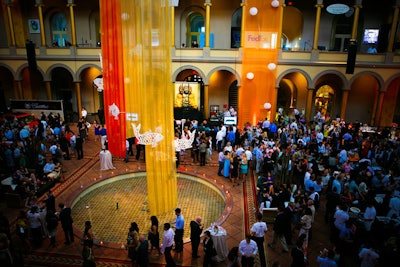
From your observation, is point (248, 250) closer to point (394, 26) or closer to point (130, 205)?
point (130, 205)

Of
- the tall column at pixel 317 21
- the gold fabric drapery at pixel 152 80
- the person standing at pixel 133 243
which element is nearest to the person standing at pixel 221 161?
the gold fabric drapery at pixel 152 80

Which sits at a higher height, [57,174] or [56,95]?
[56,95]

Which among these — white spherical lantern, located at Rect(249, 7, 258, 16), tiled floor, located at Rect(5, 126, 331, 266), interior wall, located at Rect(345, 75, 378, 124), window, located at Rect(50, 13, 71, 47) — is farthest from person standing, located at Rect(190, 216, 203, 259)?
window, located at Rect(50, 13, 71, 47)

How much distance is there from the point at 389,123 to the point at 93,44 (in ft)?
69.1

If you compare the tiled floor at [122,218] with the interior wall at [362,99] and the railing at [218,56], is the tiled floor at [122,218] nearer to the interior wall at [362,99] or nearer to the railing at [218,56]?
the railing at [218,56]

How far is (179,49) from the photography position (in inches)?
713

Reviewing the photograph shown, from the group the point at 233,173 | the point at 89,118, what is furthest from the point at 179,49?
the point at 233,173

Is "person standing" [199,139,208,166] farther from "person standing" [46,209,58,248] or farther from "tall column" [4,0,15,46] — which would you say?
"tall column" [4,0,15,46]

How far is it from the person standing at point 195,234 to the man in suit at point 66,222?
3.13m

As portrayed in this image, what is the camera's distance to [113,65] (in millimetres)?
9203

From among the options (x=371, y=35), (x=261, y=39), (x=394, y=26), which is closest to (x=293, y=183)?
(x=261, y=39)

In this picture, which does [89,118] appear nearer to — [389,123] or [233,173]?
[233,173]

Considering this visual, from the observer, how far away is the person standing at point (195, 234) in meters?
6.89

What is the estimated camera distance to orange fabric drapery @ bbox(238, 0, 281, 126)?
659 inches
